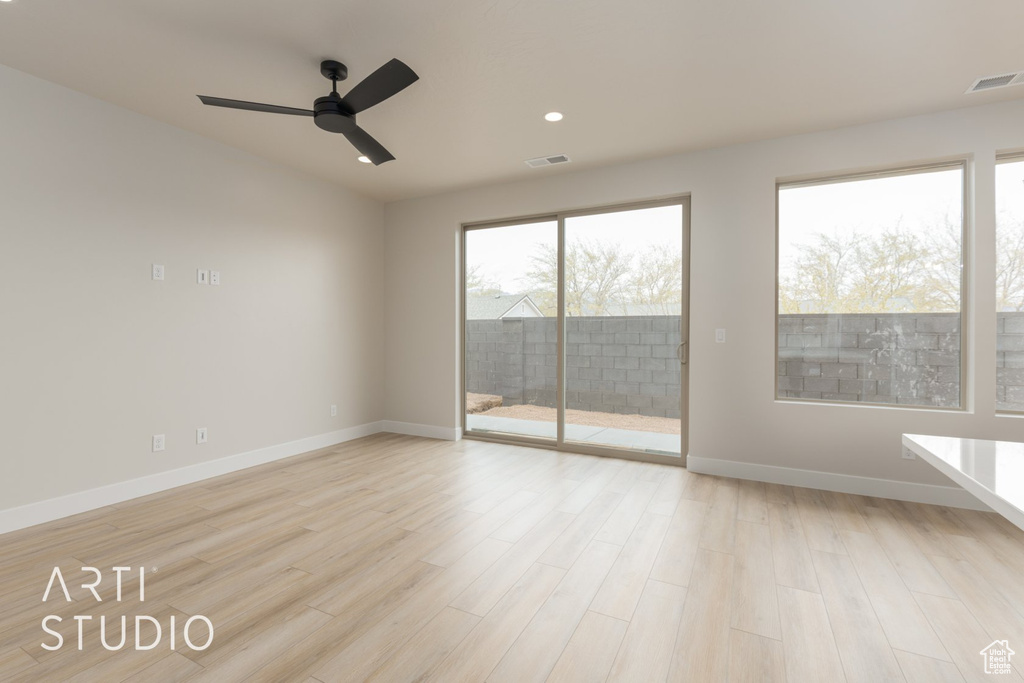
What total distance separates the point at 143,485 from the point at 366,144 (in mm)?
2935

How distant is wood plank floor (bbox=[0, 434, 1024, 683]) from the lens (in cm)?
161

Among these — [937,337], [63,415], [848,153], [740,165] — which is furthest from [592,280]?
[63,415]

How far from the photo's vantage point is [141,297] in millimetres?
3229

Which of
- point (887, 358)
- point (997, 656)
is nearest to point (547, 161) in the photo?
point (887, 358)

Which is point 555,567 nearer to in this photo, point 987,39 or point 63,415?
point 63,415

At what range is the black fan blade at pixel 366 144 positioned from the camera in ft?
8.86

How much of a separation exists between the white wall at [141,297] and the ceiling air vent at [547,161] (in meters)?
1.72

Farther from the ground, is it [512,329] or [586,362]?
[512,329]

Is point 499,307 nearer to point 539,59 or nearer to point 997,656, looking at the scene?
point 539,59

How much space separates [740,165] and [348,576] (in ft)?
13.3

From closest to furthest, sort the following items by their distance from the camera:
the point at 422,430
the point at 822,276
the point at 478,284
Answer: the point at 822,276 → the point at 478,284 → the point at 422,430

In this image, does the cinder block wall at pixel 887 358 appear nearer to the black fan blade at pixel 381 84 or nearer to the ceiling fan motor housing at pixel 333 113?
the black fan blade at pixel 381 84

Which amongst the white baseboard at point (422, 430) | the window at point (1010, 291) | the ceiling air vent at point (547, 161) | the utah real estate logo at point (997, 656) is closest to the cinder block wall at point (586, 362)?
the white baseboard at point (422, 430)

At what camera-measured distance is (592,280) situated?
14.6 ft
